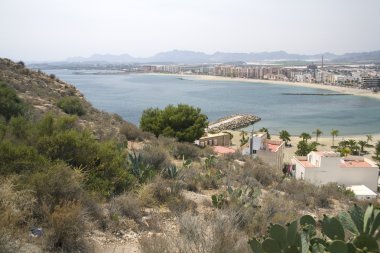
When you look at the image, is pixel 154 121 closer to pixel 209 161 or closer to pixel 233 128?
pixel 209 161

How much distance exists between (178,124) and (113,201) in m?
15.5

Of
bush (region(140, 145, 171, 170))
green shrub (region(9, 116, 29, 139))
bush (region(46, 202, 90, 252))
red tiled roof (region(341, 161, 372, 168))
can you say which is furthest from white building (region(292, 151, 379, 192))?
bush (region(46, 202, 90, 252))

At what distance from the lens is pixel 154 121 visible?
23031 millimetres

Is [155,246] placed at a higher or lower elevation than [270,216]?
higher

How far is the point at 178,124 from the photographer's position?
22297mm

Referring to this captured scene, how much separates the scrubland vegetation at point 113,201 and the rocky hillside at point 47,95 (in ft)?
18.1

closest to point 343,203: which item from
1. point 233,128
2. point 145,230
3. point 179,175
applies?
point 179,175

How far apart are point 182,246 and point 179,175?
5433 millimetres

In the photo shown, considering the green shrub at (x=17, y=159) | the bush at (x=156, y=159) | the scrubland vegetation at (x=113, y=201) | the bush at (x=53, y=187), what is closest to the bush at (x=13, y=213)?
the scrubland vegetation at (x=113, y=201)

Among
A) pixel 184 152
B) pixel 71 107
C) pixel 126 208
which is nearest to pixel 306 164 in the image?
pixel 184 152

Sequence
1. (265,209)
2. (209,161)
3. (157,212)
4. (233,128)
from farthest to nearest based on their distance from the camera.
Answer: (233,128), (209,161), (265,209), (157,212)

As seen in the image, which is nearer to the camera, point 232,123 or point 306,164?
point 306,164

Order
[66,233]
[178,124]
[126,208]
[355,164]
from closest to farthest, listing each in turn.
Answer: [66,233] < [126,208] < [355,164] < [178,124]

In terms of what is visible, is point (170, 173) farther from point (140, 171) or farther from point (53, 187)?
point (53, 187)
